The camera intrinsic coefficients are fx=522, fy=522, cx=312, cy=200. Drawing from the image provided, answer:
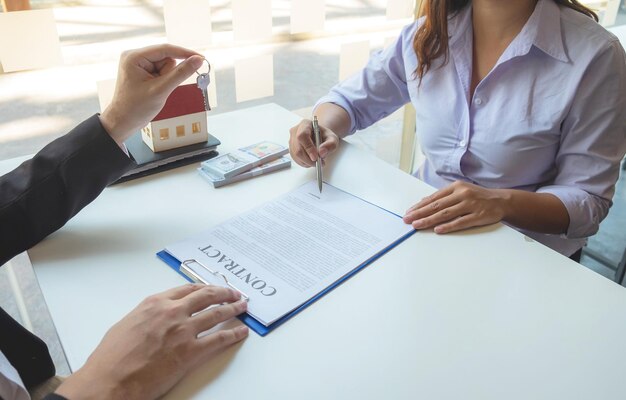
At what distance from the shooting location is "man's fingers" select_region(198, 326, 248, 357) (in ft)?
2.15

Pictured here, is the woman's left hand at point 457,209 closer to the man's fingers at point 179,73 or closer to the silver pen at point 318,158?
the silver pen at point 318,158

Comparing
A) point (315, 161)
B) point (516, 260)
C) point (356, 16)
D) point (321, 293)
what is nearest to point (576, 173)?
point (516, 260)

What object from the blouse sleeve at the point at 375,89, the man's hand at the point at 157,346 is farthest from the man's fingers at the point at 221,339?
the blouse sleeve at the point at 375,89

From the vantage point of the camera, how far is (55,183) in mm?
892

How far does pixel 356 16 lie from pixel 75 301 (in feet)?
5.76

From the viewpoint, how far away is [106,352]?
62cm

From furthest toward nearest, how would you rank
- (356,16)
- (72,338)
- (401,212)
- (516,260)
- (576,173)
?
(356,16) → (576,173) → (401,212) → (516,260) → (72,338)

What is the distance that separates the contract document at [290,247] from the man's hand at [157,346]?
64 mm

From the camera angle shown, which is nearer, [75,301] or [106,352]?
[106,352]

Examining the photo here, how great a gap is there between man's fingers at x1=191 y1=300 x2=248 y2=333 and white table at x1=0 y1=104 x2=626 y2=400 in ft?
0.14

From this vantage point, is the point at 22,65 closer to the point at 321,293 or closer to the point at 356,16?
the point at 321,293

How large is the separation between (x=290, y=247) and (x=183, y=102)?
18.5 inches

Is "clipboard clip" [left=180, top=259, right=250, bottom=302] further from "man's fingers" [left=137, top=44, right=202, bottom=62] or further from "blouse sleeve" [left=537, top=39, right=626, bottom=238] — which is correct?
"blouse sleeve" [left=537, top=39, right=626, bottom=238]

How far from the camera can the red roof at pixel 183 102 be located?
112 cm
